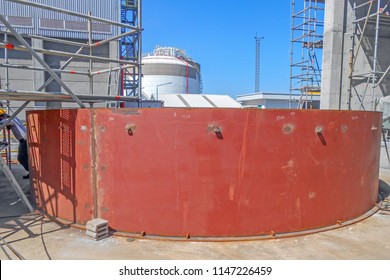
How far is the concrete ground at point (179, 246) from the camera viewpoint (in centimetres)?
402

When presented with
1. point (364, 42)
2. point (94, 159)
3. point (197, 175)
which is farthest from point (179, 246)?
point (364, 42)

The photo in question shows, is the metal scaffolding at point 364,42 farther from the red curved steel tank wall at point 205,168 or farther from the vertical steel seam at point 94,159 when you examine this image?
the vertical steel seam at point 94,159

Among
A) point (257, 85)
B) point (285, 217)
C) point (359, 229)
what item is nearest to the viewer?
point (285, 217)

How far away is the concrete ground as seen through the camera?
13.2 ft

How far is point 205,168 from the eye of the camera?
4.45 metres

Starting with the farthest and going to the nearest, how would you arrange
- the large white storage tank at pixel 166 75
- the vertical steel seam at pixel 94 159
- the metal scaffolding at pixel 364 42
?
the large white storage tank at pixel 166 75, the metal scaffolding at pixel 364 42, the vertical steel seam at pixel 94 159

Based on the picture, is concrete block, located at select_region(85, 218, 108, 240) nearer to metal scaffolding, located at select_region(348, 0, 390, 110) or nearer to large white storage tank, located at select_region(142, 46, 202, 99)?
metal scaffolding, located at select_region(348, 0, 390, 110)

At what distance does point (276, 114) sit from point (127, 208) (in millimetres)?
2568

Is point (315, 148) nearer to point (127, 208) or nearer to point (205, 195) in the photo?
point (205, 195)

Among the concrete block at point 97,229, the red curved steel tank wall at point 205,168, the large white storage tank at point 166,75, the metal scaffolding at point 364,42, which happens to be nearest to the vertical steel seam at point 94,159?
the red curved steel tank wall at point 205,168

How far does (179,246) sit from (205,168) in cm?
112

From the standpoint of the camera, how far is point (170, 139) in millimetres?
4445

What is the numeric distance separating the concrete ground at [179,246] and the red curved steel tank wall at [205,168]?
0.26 m

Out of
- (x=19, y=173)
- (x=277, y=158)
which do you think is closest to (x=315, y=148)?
(x=277, y=158)
